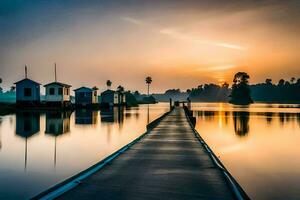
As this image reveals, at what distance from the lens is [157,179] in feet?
26.3

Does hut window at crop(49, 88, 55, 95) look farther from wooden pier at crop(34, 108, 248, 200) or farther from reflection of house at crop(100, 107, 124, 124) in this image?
wooden pier at crop(34, 108, 248, 200)

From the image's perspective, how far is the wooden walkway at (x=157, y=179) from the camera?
21.9 ft

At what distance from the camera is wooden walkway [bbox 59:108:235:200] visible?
6.68 metres

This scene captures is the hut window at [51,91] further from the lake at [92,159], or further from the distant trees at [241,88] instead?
the distant trees at [241,88]

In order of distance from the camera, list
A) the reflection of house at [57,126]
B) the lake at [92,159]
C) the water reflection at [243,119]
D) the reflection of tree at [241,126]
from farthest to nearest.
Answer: the water reflection at [243,119]
the reflection of tree at [241,126]
the reflection of house at [57,126]
the lake at [92,159]

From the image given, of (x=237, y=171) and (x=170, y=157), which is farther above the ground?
(x=170, y=157)

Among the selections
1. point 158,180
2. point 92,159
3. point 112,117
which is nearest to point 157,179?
point 158,180

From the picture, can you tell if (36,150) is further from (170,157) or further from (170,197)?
(170,197)

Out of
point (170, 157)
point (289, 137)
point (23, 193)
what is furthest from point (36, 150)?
point (289, 137)

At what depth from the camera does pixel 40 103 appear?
64.2 m

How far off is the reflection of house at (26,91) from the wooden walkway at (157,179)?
56.6 meters

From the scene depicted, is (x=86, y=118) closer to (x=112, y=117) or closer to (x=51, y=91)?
(x=112, y=117)

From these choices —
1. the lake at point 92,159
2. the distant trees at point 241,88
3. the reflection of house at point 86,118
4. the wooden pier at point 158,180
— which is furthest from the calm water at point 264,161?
the distant trees at point 241,88

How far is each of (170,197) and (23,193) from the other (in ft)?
19.6
